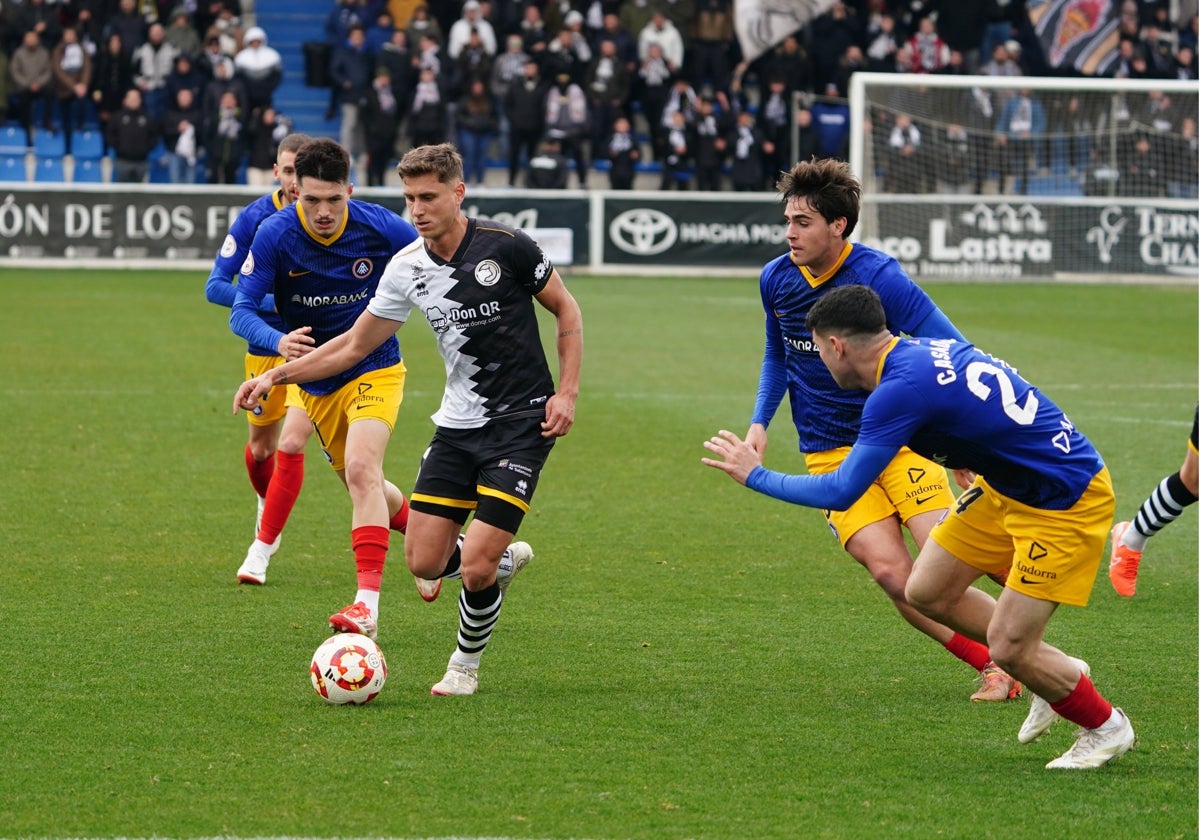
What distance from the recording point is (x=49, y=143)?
28.4 m

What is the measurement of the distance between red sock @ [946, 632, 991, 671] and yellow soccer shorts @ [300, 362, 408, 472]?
2.73 metres

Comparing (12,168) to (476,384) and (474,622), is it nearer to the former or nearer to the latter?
(476,384)

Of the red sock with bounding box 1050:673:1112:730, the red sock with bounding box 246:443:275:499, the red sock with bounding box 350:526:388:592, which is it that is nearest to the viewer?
the red sock with bounding box 1050:673:1112:730

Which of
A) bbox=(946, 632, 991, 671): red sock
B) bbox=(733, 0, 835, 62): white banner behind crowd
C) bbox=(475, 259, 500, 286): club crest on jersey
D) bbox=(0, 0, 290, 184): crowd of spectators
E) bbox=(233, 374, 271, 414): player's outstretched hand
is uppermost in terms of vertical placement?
bbox=(733, 0, 835, 62): white banner behind crowd

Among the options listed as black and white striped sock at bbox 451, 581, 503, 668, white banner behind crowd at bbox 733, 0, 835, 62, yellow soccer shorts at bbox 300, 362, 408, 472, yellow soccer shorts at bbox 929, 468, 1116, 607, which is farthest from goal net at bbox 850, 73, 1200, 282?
yellow soccer shorts at bbox 929, 468, 1116, 607

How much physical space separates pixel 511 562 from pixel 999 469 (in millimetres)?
2387

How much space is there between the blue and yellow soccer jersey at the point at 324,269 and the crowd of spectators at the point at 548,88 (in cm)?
1958

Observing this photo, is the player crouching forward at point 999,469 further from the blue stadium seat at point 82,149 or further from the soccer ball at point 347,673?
the blue stadium seat at point 82,149

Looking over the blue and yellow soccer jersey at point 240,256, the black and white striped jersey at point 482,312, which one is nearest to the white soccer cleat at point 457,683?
the black and white striped jersey at point 482,312

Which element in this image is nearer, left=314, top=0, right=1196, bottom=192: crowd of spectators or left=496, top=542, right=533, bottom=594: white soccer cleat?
left=496, top=542, right=533, bottom=594: white soccer cleat

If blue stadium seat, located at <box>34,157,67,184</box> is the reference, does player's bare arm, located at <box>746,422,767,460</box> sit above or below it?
below

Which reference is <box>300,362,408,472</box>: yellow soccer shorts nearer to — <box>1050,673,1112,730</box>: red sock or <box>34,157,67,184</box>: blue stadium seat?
<box>1050,673,1112,730</box>: red sock

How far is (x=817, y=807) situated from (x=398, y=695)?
6.36 ft

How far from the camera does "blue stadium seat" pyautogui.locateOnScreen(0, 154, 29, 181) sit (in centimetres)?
2800
